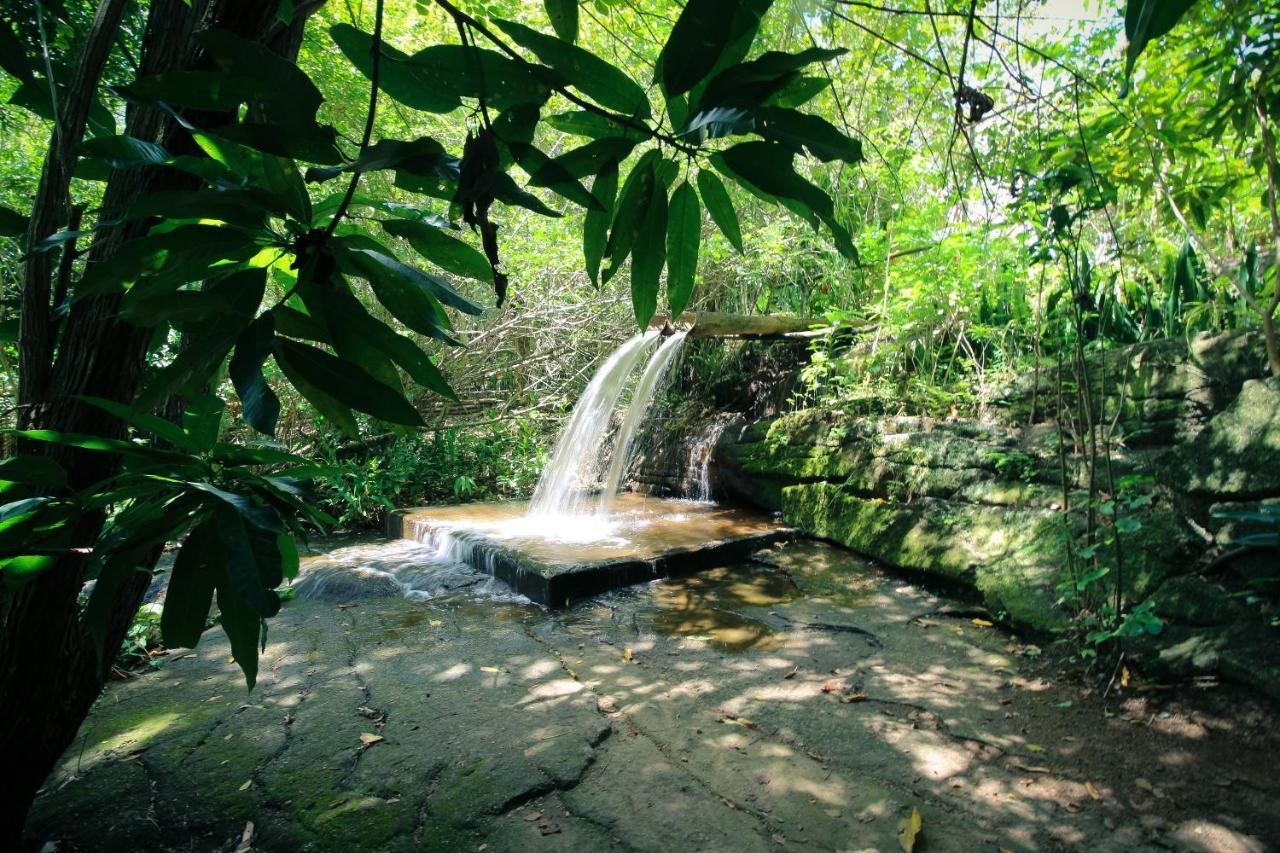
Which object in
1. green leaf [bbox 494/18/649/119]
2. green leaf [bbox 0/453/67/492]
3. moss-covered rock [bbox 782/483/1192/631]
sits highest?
green leaf [bbox 494/18/649/119]

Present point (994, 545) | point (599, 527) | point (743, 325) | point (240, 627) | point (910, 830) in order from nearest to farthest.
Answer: point (240, 627)
point (910, 830)
point (994, 545)
point (599, 527)
point (743, 325)

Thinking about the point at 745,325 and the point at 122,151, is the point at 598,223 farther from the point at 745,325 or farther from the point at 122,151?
the point at 745,325

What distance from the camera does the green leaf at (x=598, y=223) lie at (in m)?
0.82

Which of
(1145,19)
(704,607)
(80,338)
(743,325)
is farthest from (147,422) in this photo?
(743,325)

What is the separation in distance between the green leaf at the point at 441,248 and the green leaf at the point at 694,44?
326 millimetres

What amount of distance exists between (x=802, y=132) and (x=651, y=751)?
2.11 meters

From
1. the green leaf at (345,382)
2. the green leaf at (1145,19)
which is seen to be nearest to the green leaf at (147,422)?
the green leaf at (345,382)

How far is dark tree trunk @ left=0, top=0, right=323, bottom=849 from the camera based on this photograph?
901 millimetres

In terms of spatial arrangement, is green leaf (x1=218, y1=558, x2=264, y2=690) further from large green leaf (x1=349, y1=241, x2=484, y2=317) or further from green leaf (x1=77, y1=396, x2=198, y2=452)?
large green leaf (x1=349, y1=241, x2=484, y2=317)

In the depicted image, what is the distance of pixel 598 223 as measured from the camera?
836mm

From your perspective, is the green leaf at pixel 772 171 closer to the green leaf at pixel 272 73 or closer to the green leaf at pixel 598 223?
the green leaf at pixel 598 223

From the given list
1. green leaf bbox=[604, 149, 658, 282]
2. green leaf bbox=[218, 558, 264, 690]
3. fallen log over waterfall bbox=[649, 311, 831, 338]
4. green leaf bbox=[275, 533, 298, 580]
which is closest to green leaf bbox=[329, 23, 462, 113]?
green leaf bbox=[604, 149, 658, 282]

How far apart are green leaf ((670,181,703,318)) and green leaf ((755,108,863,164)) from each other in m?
0.17

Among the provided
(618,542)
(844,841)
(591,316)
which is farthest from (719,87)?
(591,316)
